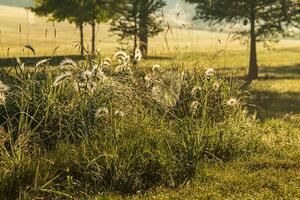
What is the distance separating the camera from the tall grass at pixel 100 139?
711 cm

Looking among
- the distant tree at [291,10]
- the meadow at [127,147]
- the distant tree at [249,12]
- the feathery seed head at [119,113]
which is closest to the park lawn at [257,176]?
the meadow at [127,147]

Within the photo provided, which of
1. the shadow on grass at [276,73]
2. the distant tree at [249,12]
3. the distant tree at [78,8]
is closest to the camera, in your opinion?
the distant tree at [249,12]

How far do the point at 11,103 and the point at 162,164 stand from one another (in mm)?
2791

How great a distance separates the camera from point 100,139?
7.81m

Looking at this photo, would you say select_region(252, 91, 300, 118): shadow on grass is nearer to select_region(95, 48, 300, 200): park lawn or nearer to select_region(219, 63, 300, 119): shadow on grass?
select_region(219, 63, 300, 119): shadow on grass

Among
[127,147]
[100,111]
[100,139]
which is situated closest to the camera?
[100,111]

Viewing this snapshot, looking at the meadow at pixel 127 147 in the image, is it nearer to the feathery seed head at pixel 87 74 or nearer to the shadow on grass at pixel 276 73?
the feathery seed head at pixel 87 74

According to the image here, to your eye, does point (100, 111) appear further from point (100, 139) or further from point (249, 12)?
point (249, 12)

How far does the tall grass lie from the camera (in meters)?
7.11

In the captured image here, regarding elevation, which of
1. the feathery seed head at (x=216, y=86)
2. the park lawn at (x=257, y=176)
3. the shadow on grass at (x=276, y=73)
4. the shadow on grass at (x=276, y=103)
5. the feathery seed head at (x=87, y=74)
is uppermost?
the feathery seed head at (x=87, y=74)

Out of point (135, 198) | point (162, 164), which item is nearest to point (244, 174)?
point (162, 164)

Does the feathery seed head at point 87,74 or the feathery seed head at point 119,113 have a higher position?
the feathery seed head at point 87,74

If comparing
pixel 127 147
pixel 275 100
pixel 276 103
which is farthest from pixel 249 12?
pixel 127 147

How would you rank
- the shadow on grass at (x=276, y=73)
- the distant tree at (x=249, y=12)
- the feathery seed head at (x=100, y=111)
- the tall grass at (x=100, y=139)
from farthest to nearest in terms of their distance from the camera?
the shadow on grass at (x=276, y=73) < the distant tree at (x=249, y=12) < the feathery seed head at (x=100, y=111) < the tall grass at (x=100, y=139)
